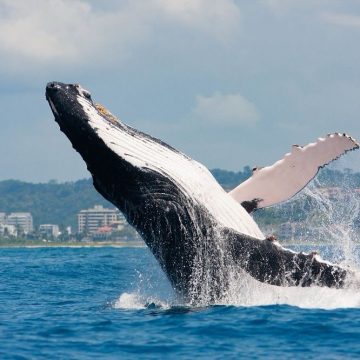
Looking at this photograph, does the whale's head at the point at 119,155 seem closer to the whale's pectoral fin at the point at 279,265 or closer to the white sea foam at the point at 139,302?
the whale's pectoral fin at the point at 279,265

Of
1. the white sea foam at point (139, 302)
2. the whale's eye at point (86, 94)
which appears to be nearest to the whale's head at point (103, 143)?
the whale's eye at point (86, 94)

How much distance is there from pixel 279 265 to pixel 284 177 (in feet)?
5.70

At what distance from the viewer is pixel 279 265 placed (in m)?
13.3

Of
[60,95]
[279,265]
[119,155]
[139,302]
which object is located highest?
[60,95]

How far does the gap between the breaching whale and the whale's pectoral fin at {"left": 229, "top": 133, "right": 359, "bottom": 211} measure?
0.24 metres

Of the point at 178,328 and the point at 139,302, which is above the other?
the point at 139,302

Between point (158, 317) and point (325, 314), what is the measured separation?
2.09 meters

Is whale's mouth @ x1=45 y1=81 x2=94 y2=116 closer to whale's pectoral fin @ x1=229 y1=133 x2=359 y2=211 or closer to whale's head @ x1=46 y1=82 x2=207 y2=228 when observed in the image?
whale's head @ x1=46 y1=82 x2=207 y2=228

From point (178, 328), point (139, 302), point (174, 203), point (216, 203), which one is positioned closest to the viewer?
point (178, 328)

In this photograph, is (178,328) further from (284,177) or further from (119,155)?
(284,177)

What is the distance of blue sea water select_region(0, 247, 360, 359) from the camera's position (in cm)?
1207

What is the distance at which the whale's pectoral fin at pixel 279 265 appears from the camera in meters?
13.0

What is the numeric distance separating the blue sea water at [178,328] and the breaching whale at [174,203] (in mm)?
535

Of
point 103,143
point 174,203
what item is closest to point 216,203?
point 174,203
